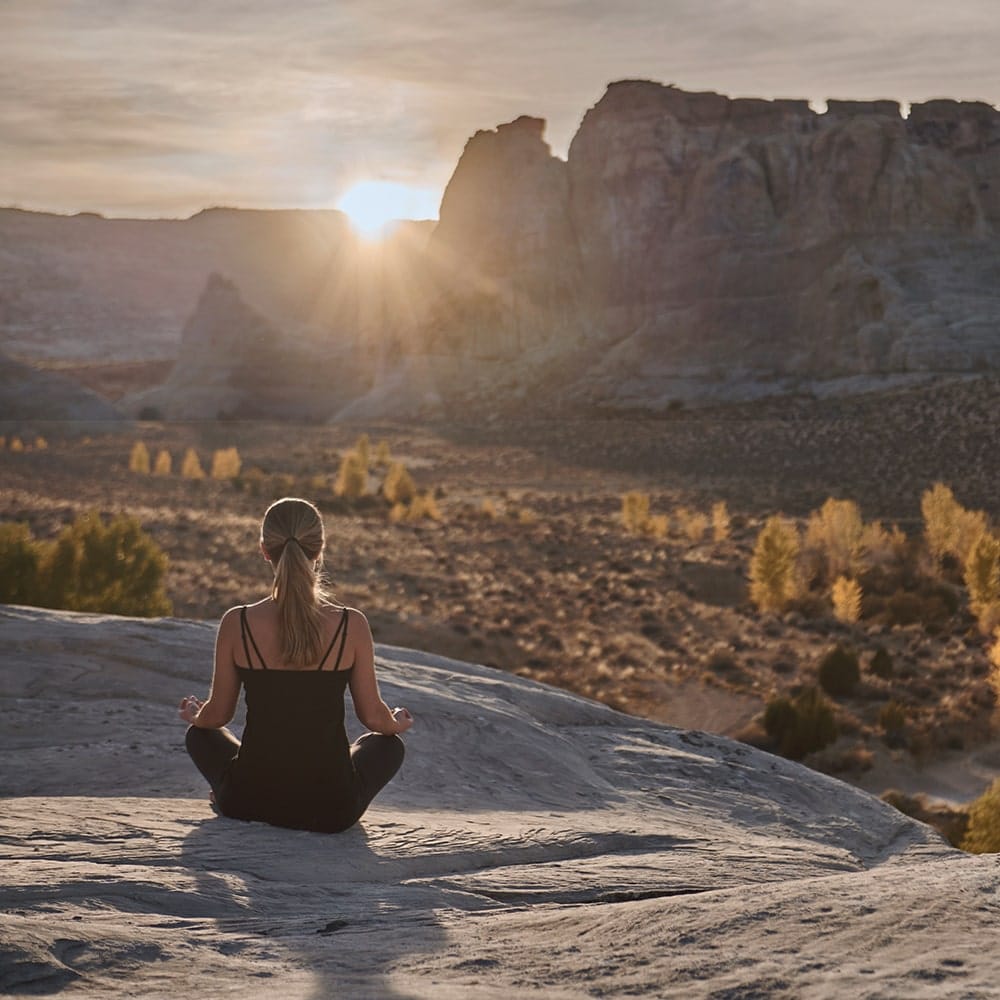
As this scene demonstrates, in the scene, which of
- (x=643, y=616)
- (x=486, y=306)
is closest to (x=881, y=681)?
(x=643, y=616)

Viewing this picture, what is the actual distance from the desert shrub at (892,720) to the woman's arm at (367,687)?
10.7 meters

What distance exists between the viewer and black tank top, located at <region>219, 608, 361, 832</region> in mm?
4168

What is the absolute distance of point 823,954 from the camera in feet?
8.73

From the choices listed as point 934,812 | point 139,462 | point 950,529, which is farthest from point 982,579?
point 139,462

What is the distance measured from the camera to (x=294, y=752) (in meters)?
4.22

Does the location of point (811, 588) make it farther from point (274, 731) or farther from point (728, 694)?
point (274, 731)

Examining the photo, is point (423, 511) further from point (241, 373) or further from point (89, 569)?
point (241, 373)

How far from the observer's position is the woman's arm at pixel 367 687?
4.16 metres

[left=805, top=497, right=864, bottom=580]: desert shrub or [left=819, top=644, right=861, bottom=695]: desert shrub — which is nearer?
[left=819, top=644, right=861, bottom=695]: desert shrub

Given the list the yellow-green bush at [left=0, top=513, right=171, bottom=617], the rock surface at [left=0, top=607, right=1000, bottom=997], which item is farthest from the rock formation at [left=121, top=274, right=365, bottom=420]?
the rock surface at [left=0, top=607, right=1000, bottom=997]

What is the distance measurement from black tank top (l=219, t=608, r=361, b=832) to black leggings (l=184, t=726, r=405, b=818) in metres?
0.12

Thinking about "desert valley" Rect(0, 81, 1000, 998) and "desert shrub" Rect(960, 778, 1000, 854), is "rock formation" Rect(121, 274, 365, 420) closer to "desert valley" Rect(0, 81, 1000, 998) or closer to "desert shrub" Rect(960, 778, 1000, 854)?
"desert valley" Rect(0, 81, 1000, 998)

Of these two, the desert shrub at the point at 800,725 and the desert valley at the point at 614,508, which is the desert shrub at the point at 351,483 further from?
the desert shrub at the point at 800,725

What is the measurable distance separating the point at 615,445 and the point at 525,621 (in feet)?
115
